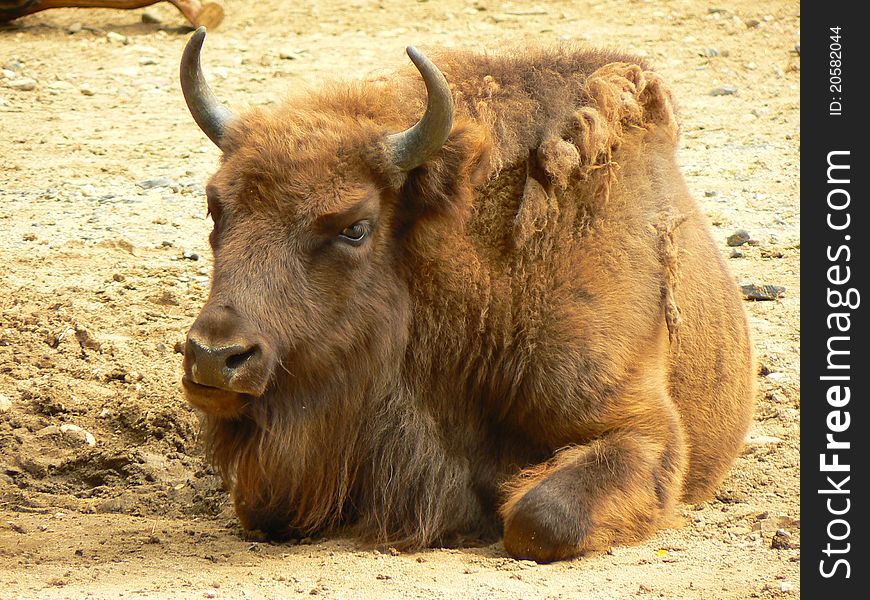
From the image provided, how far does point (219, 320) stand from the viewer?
4.11 meters

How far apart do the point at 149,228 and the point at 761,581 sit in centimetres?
506

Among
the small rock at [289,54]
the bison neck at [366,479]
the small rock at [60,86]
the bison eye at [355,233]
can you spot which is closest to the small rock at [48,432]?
the bison neck at [366,479]

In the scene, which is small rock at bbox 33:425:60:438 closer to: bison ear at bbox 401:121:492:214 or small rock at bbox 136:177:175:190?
bison ear at bbox 401:121:492:214

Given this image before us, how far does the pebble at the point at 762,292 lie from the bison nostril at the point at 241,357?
4139mm

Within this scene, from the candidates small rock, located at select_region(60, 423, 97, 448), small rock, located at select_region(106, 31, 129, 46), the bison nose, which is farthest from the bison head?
small rock, located at select_region(106, 31, 129, 46)

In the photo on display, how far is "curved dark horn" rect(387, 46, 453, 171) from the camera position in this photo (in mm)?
4270

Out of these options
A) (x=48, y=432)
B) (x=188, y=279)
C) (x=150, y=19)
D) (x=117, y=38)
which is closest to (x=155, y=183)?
(x=188, y=279)

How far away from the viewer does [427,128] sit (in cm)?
438

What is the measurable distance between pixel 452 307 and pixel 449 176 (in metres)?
0.51

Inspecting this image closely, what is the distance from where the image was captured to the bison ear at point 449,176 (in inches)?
178

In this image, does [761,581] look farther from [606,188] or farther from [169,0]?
[169,0]

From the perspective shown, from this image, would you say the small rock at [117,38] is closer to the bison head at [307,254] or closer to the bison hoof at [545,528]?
the bison head at [307,254]

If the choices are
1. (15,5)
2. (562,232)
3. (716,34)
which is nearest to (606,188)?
(562,232)

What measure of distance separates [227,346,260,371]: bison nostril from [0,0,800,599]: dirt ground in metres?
0.73
